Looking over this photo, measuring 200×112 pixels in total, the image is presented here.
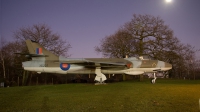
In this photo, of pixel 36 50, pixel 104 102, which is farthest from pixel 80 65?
pixel 104 102

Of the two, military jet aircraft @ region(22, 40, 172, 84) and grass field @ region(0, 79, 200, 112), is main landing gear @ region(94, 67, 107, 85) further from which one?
grass field @ region(0, 79, 200, 112)

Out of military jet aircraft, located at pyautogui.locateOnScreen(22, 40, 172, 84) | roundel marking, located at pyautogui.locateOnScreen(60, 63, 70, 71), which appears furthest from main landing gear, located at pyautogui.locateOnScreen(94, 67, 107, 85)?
roundel marking, located at pyautogui.locateOnScreen(60, 63, 70, 71)

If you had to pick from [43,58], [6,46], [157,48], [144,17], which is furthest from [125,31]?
[6,46]

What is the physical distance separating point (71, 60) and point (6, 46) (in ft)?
74.0

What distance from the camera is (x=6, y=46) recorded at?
116 feet

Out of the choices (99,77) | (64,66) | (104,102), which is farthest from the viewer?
(64,66)

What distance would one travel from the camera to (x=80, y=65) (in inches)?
742

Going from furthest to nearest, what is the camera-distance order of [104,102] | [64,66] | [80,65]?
1. [64,66]
2. [80,65]
3. [104,102]

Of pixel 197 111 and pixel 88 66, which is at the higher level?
pixel 88 66

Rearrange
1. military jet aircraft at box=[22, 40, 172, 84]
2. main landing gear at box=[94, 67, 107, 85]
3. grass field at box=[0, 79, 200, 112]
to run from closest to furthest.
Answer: grass field at box=[0, 79, 200, 112], military jet aircraft at box=[22, 40, 172, 84], main landing gear at box=[94, 67, 107, 85]

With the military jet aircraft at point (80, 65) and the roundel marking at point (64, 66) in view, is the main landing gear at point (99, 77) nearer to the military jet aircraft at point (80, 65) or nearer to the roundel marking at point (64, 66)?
the military jet aircraft at point (80, 65)

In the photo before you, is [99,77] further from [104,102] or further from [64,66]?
[104,102]

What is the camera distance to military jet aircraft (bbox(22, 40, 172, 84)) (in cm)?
1872

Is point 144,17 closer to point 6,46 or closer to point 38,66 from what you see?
point 38,66
